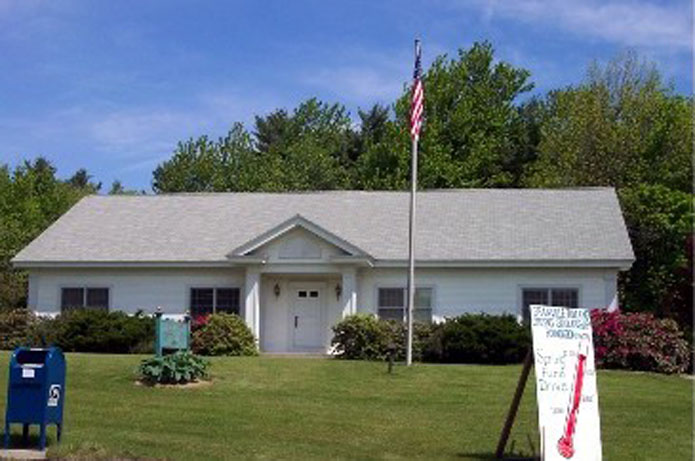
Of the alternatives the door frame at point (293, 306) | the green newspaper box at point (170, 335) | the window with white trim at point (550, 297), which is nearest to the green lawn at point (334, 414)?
the green newspaper box at point (170, 335)

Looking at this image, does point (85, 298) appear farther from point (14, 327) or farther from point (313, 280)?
point (313, 280)

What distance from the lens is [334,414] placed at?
52.8 ft

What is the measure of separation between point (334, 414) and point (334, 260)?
1312cm

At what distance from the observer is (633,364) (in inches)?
1022

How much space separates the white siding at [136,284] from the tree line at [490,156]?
239 inches

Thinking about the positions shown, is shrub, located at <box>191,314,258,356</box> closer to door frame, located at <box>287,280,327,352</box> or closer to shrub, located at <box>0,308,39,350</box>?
door frame, located at <box>287,280,327,352</box>

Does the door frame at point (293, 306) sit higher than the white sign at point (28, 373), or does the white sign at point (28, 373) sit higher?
the door frame at point (293, 306)

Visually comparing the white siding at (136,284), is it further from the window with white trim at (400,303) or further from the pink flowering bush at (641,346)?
the pink flowering bush at (641,346)

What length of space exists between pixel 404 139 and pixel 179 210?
20782 mm

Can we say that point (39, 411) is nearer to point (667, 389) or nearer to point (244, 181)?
point (667, 389)

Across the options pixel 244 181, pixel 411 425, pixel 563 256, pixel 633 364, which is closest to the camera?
pixel 411 425

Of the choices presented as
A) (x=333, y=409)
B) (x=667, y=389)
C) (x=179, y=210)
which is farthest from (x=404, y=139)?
(x=333, y=409)

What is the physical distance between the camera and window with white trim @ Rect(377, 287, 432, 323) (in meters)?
29.6

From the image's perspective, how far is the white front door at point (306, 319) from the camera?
30453 millimetres
